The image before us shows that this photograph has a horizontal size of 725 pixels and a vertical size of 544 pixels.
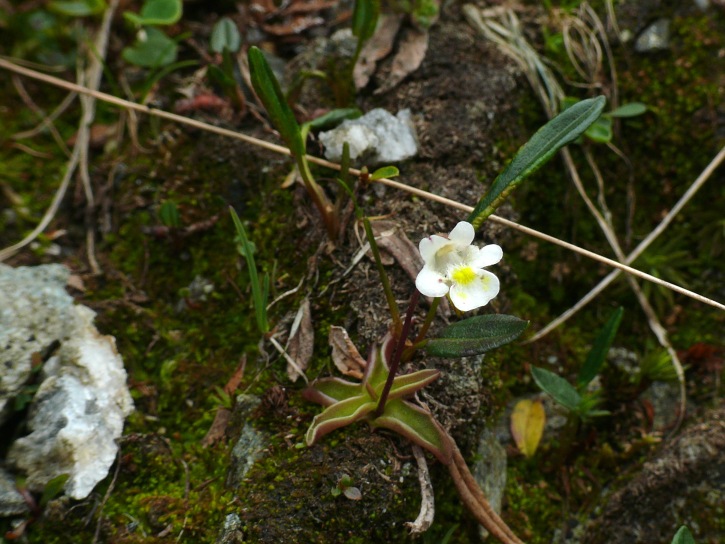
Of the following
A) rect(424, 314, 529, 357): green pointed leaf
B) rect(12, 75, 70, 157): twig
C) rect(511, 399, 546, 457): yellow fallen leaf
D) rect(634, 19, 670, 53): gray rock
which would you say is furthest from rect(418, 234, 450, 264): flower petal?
rect(12, 75, 70, 157): twig

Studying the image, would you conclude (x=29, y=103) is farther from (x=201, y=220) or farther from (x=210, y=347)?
(x=210, y=347)

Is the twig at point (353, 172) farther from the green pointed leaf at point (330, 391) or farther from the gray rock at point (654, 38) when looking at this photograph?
the gray rock at point (654, 38)

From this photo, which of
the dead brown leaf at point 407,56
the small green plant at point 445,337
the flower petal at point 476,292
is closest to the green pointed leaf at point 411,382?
the small green plant at point 445,337

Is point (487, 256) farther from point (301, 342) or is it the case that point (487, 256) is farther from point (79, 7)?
point (79, 7)

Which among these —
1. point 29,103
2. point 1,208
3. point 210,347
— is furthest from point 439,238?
point 29,103

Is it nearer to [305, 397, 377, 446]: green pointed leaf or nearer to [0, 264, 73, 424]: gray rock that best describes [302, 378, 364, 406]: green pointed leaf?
[305, 397, 377, 446]: green pointed leaf

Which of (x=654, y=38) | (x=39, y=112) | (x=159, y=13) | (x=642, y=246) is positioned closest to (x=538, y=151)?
(x=642, y=246)
